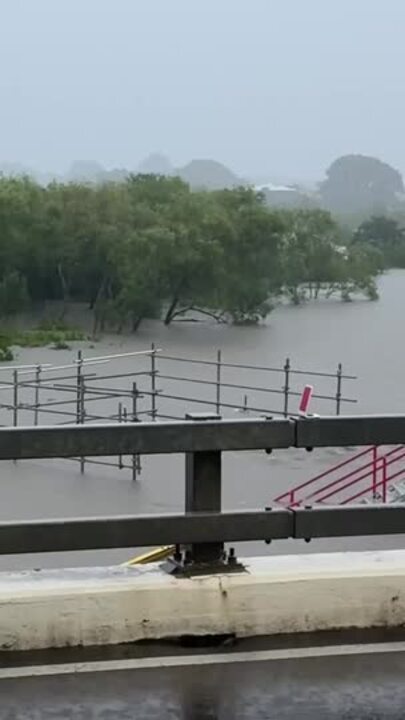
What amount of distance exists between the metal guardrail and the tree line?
218ft

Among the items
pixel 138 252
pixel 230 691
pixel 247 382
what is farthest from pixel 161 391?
pixel 138 252

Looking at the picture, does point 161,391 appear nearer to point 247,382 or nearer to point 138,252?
point 247,382

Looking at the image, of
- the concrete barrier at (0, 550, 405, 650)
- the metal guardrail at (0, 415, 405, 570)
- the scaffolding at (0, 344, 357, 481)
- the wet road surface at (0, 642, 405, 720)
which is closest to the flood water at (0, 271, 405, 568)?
the scaffolding at (0, 344, 357, 481)

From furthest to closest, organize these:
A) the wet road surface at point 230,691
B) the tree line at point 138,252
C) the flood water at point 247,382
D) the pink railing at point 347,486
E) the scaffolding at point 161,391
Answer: the tree line at point 138,252 < the scaffolding at point 161,391 < the flood water at point 247,382 < the pink railing at point 347,486 < the wet road surface at point 230,691

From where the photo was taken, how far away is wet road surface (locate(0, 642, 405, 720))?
4.47 m

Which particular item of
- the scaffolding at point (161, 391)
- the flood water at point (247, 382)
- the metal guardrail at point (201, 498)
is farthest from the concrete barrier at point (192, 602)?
the scaffolding at point (161, 391)

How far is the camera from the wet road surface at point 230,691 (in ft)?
14.7

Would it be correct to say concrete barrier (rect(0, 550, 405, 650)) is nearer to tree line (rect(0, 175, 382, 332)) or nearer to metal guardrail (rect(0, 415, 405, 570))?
metal guardrail (rect(0, 415, 405, 570))

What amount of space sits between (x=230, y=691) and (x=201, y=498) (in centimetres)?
84

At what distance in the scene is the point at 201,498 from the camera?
5.20 meters

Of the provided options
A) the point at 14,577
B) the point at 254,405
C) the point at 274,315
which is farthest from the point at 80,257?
the point at 14,577

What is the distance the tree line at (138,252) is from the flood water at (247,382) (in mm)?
1909

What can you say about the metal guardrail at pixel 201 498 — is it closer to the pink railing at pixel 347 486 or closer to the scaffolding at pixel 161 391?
the pink railing at pixel 347 486

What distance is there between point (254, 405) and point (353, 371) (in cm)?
1603
